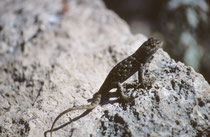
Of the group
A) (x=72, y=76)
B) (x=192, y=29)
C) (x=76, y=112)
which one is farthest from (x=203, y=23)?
(x=76, y=112)

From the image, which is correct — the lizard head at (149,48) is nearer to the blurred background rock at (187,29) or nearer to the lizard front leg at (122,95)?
the lizard front leg at (122,95)

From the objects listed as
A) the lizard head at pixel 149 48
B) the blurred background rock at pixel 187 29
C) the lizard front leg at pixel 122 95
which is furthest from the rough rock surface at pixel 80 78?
the blurred background rock at pixel 187 29

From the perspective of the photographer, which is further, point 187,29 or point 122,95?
point 187,29

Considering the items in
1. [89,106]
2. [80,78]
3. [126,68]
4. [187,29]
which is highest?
[187,29]

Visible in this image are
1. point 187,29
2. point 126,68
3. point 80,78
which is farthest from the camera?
point 187,29

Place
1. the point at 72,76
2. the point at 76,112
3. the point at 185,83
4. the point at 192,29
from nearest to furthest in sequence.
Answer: the point at 185,83, the point at 76,112, the point at 72,76, the point at 192,29

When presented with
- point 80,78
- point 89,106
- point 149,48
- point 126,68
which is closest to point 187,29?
point 149,48

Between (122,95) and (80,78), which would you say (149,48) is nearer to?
(122,95)

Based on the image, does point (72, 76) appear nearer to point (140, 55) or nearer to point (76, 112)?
point (76, 112)
